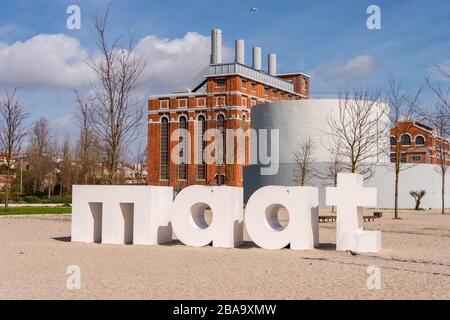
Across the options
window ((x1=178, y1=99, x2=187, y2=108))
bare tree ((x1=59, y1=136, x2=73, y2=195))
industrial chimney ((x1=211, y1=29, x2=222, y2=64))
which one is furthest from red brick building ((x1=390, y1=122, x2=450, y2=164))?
bare tree ((x1=59, y1=136, x2=73, y2=195))

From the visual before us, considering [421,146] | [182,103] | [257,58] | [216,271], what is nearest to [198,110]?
[182,103]

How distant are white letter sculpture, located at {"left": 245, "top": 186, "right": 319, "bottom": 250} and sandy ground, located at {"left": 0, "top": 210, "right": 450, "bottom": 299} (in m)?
0.42

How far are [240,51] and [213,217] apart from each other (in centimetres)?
6375

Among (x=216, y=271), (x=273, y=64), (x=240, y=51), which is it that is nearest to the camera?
(x=216, y=271)

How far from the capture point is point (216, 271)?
10750 millimetres

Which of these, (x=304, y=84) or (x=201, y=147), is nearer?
(x=201, y=147)

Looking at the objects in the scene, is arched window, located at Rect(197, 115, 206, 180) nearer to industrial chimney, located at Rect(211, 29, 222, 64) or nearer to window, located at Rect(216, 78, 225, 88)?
window, located at Rect(216, 78, 225, 88)

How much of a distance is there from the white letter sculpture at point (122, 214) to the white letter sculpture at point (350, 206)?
16.1ft

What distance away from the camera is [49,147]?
2749 inches

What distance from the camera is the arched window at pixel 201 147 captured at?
70.0 m

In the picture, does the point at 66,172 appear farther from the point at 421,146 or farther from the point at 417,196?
the point at 421,146

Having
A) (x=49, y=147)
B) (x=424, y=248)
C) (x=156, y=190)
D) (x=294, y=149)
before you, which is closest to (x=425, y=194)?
(x=294, y=149)

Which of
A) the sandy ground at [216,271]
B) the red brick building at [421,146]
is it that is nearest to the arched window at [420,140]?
the red brick building at [421,146]
